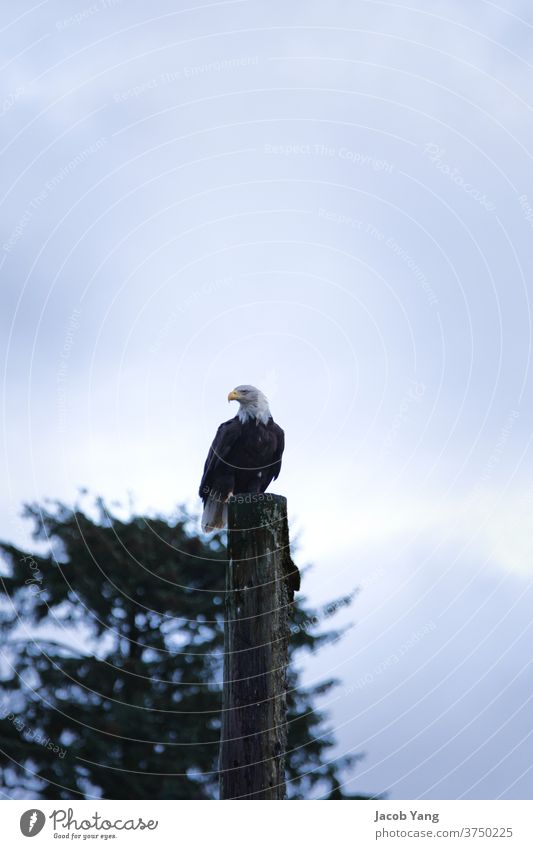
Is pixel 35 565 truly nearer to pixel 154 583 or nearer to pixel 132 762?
pixel 154 583

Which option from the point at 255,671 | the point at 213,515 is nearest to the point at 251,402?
the point at 213,515

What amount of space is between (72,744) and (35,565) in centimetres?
402

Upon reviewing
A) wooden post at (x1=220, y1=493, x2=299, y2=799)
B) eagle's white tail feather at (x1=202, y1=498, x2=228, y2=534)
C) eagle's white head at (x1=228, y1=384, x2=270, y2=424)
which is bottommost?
wooden post at (x1=220, y1=493, x2=299, y2=799)

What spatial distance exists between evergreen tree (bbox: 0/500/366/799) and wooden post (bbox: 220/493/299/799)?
13.2m

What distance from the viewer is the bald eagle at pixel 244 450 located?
10.4 m

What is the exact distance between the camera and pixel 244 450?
1045cm

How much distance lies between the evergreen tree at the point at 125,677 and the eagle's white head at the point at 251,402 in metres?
7.98

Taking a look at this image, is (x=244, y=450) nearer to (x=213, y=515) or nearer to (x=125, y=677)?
(x=213, y=515)

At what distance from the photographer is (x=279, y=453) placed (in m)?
10.9

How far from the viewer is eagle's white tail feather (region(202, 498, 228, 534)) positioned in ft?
36.4

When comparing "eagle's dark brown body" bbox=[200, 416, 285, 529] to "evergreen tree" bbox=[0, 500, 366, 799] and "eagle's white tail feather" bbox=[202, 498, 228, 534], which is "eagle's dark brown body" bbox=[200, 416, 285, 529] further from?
"evergreen tree" bbox=[0, 500, 366, 799]

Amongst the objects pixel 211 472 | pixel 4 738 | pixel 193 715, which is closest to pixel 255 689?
pixel 211 472

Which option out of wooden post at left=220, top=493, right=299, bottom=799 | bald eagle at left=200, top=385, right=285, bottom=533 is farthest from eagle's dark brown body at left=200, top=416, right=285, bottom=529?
wooden post at left=220, top=493, right=299, bottom=799

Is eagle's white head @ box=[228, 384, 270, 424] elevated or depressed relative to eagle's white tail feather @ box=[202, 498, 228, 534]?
elevated
